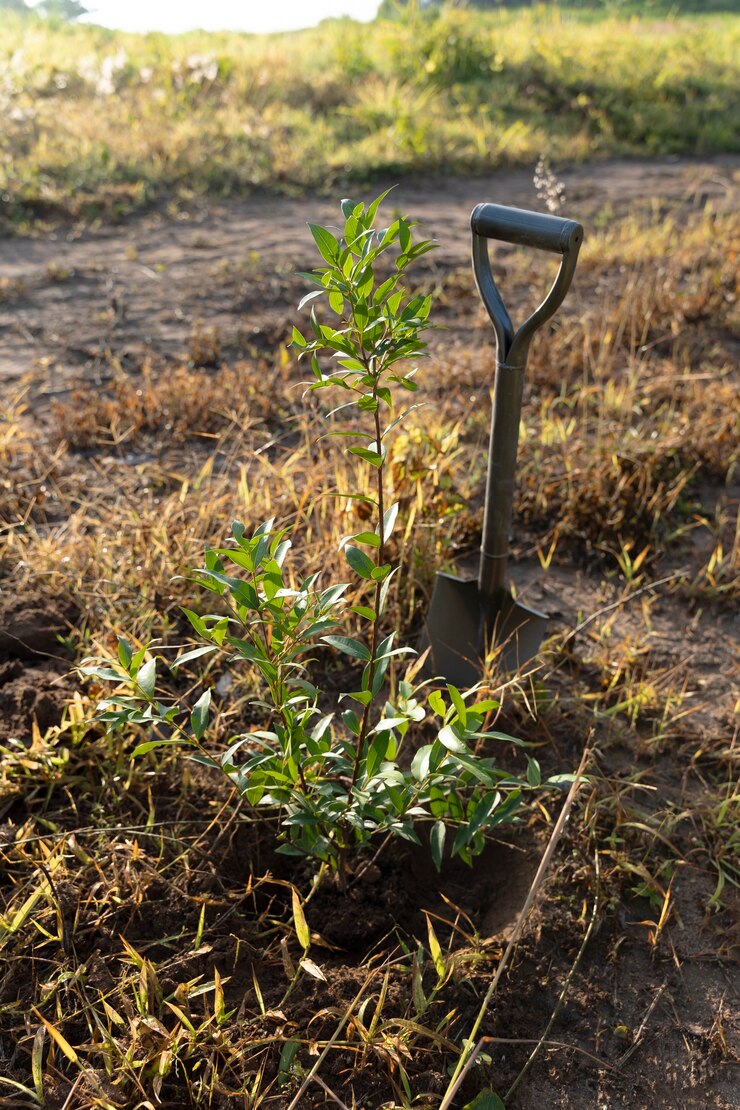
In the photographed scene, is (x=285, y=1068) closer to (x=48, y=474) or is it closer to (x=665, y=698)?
(x=665, y=698)

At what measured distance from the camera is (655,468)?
3221 mm

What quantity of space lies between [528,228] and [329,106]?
7.30 meters

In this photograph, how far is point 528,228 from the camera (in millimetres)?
1917

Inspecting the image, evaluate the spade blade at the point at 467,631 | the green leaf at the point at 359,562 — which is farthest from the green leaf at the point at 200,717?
the spade blade at the point at 467,631

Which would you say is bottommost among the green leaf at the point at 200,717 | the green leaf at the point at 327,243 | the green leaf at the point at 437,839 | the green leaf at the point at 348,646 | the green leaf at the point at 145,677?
the green leaf at the point at 437,839

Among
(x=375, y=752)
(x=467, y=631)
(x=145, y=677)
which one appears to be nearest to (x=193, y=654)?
(x=145, y=677)

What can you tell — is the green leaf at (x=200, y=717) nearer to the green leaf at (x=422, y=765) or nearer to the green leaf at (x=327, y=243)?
the green leaf at (x=422, y=765)

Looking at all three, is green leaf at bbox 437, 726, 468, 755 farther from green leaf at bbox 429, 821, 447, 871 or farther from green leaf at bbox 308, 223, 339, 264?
green leaf at bbox 308, 223, 339, 264

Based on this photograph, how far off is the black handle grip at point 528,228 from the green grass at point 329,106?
16.1 ft

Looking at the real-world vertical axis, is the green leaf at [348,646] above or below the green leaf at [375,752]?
above

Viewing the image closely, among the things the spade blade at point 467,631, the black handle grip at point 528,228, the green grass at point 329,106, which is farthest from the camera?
the green grass at point 329,106

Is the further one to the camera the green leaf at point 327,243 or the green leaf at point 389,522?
the green leaf at point 389,522

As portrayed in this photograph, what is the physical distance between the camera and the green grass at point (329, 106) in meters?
6.73

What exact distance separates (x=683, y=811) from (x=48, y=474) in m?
2.46
